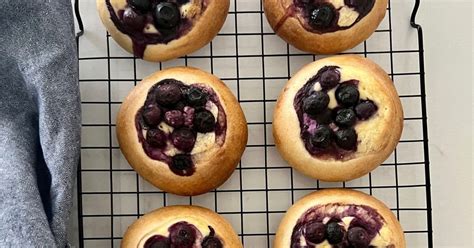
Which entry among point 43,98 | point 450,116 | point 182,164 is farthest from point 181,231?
point 450,116

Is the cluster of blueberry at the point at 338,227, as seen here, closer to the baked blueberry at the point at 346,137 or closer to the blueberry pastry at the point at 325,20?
the baked blueberry at the point at 346,137

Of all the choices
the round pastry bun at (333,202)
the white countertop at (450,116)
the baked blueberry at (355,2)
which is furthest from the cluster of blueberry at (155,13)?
the white countertop at (450,116)

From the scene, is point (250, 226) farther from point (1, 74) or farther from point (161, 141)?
point (1, 74)

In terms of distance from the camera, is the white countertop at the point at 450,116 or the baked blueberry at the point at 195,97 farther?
the white countertop at the point at 450,116

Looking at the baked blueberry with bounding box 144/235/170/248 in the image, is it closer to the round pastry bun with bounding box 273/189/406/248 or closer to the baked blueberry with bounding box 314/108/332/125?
the round pastry bun with bounding box 273/189/406/248

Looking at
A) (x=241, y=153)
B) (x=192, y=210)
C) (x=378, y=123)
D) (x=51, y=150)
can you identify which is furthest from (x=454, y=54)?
(x=51, y=150)

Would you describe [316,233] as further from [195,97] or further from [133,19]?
[133,19]
